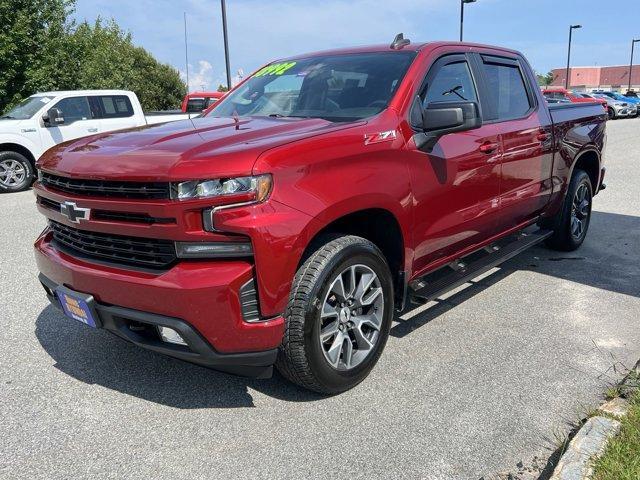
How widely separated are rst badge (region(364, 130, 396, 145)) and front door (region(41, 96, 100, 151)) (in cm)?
957

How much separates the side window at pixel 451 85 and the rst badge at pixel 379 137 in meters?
0.50

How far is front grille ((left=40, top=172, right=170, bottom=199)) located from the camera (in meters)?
2.59

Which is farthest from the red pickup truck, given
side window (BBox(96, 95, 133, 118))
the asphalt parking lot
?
side window (BBox(96, 95, 133, 118))

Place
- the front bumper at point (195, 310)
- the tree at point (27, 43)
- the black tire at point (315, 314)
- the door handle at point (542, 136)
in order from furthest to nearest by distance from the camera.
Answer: the tree at point (27, 43) < the door handle at point (542, 136) < the black tire at point (315, 314) < the front bumper at point (195, 310)

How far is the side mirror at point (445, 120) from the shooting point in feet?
10.8

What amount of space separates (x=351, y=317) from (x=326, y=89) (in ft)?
5.42

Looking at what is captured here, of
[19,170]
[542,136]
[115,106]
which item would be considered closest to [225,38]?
[115,106]

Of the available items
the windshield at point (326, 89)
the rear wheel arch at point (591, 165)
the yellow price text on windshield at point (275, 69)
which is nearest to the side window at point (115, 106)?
the yellow price text on windshield at point (275, 69)

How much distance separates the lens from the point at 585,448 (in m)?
2.54

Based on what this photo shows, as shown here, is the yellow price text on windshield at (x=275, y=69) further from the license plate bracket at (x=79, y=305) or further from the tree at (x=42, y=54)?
the tree at (x=42, y=54)

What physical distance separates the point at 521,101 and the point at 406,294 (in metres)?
2.29

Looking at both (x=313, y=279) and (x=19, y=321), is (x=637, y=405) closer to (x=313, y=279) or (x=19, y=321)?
(x=313, y=279)

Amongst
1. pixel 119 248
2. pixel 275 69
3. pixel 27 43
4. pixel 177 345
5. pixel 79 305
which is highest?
pixel 27 43

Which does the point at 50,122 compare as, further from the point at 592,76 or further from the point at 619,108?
the point at 592,76
